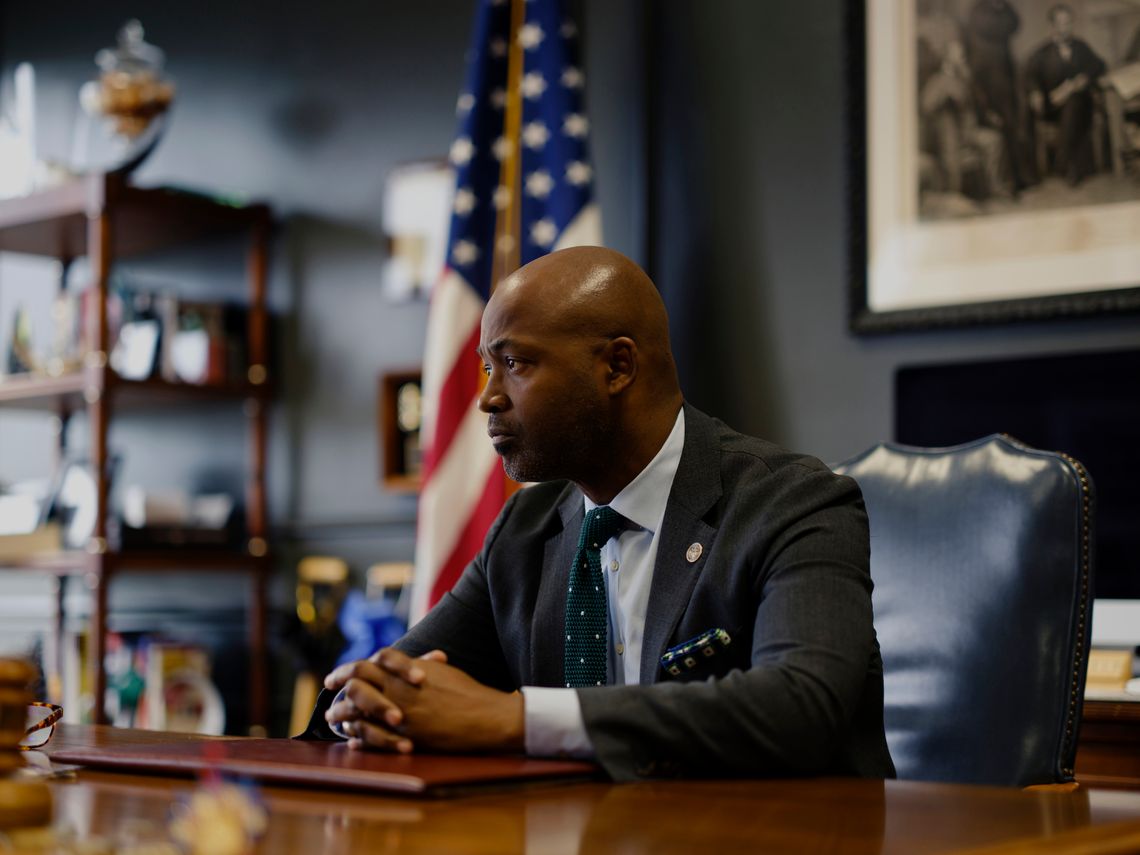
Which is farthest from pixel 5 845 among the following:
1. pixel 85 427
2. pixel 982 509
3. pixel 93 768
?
pixel 85 427

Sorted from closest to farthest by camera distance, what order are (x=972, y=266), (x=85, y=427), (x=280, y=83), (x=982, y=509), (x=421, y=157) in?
(x=982, y=509)
(x=972, y=266)
(x=421, y=157)
(x=280, y=83)
(x=85, y=427)

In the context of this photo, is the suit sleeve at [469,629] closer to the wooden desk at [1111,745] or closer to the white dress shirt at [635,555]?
the white dress shirt at [635,555]

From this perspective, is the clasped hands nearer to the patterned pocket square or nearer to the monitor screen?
the patterned pocket square

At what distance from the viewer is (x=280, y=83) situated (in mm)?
4535

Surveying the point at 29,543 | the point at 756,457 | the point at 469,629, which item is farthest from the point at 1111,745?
the point at 29,543

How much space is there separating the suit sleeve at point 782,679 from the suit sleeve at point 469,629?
16.6 inches

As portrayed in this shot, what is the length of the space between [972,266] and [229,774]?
2.26 meters

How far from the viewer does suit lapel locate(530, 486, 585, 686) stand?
1.87 metres

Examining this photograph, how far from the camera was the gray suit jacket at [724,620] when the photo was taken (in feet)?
4.55

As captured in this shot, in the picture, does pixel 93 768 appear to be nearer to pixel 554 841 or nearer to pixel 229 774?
pixel 229 774

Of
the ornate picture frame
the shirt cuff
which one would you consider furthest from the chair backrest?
the ornate picture frame

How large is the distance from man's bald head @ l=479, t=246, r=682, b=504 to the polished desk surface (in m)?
0.62

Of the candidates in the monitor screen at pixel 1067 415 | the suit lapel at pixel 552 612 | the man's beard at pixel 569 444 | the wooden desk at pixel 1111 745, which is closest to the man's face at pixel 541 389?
the man's beard at pixel 569 444

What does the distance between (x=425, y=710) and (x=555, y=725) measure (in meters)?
0.13
